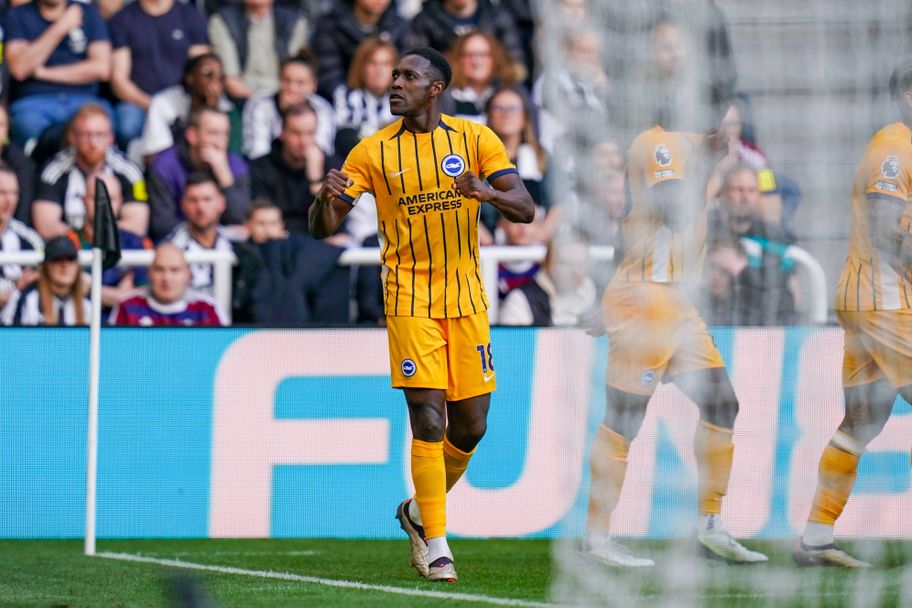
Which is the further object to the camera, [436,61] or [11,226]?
[11,226]

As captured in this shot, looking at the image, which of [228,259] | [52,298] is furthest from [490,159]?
[52,298]

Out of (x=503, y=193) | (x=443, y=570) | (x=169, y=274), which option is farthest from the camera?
(x=169, y=274)

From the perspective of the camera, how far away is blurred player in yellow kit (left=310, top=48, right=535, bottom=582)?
755 centimetres

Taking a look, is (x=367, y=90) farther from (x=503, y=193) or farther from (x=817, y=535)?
(x=817, y=535)

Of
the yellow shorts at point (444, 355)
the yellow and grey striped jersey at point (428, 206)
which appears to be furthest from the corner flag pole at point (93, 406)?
the yellow shorts at point (444, 355)

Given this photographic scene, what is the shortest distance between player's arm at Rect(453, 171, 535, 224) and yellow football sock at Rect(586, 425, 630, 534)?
1.49 m

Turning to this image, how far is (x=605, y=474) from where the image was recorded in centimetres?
833

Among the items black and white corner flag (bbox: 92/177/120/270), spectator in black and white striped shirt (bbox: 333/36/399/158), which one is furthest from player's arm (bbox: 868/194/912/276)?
spectator in black and white striped shirt (bbox: 333/36/399/158)

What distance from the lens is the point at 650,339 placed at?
338 inches

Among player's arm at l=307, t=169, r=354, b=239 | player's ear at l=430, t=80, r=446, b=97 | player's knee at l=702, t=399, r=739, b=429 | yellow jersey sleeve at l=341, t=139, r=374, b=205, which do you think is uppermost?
player's ear at l=430, t=80, r=446, b=97

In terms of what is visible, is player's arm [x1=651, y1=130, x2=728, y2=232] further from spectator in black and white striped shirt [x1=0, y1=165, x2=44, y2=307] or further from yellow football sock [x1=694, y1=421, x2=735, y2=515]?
spectator in black and white striped shirt [x1=0, y1=165, x2=44, y2=307]

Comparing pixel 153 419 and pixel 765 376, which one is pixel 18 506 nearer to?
pixel 153 419

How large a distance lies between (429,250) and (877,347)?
2300mm

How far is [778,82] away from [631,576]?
2640 millimetres
